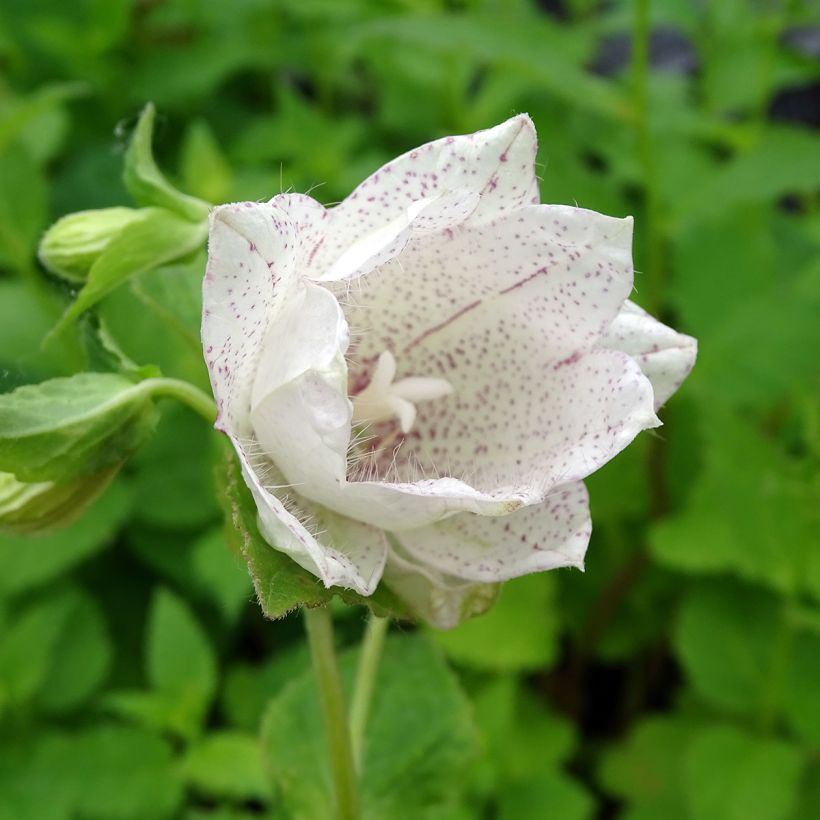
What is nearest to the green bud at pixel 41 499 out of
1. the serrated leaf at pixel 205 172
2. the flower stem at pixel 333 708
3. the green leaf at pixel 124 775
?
the flower stem at pixel 333 708

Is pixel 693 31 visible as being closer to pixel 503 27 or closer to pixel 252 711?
pixel 503 27

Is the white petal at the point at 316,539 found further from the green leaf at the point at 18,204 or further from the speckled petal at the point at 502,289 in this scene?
the green leaf at the point at 18,204

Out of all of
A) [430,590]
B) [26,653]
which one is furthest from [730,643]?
[26,653]

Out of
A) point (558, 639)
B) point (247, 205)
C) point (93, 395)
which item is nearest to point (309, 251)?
point (247, 205)

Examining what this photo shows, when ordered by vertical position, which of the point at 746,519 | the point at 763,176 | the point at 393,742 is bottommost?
the point at 746,519

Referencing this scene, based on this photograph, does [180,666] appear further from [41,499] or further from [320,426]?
[320,426]

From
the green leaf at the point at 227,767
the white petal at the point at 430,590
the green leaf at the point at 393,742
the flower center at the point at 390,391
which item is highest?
the flower center at the point at 390,391
